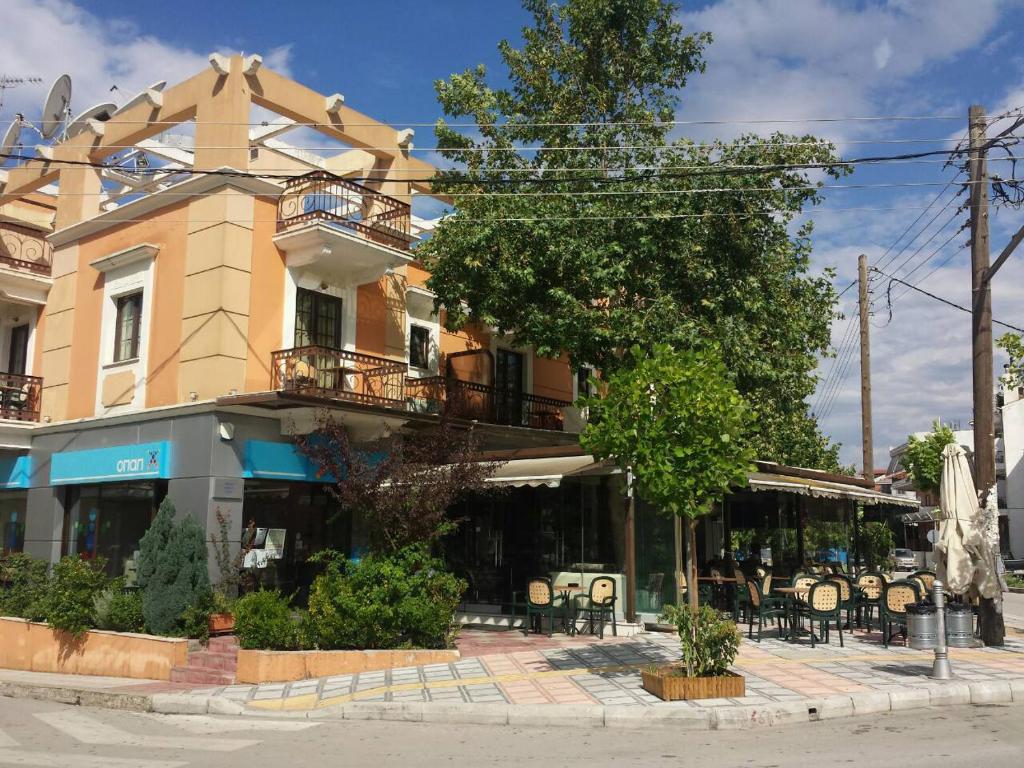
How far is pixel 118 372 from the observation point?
17797 millimetres

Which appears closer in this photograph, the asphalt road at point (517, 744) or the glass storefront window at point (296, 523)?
the asphalt road at point (517, 744)

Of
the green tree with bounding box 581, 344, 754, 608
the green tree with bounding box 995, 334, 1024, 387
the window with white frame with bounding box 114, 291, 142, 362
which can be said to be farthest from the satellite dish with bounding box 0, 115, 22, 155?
the green tree with bounding box 995, 334, 1024, 387

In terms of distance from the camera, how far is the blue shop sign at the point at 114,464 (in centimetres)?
1589

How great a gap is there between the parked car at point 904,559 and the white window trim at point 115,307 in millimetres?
49910

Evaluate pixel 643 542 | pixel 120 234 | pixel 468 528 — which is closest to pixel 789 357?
pixel 643 542

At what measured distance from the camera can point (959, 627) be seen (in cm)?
1309

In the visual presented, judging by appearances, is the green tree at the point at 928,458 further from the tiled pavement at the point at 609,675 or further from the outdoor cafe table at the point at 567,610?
the outdoor cafe table at the point at 567,610

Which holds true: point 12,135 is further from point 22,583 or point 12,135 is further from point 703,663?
point 703,663

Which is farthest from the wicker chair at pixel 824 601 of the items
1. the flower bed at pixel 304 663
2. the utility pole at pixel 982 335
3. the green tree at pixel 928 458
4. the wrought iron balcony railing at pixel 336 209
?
the green tree at pixel 928 458

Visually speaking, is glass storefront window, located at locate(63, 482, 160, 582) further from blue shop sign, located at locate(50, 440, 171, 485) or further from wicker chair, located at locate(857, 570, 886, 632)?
wicker chair, located at locate(857, 570, 886, 632)

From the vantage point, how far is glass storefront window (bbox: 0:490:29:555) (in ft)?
65.2

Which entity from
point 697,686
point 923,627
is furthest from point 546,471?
point 923,627

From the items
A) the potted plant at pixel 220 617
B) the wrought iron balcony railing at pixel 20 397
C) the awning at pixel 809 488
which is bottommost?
the potted plant at pixel 220 617

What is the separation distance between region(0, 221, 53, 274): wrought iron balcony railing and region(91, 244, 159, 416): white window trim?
9.21 ft
